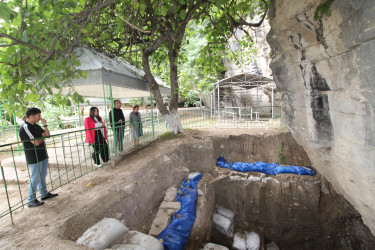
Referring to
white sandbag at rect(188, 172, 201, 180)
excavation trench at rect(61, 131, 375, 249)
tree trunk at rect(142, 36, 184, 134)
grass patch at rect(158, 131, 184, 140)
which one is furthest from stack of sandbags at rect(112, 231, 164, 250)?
tree trunk at rect(142, 36, 184, 134)

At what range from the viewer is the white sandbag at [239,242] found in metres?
5.42

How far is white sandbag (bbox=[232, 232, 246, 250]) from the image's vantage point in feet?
17.8

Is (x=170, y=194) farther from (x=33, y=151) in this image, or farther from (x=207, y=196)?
(x=33, y=151)

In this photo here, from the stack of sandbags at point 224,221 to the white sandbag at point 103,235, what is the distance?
361 cm

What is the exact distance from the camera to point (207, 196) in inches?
216

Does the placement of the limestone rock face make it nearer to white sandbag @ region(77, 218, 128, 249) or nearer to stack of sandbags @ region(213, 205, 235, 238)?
stack of sandbags @ region(213, 205, 235, 238)

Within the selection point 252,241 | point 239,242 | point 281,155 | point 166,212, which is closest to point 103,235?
point 166,212

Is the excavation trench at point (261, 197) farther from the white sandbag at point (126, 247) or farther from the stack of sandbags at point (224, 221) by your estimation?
the white sandbag at point (126, 247)

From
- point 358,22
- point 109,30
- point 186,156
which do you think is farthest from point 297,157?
point 109,30

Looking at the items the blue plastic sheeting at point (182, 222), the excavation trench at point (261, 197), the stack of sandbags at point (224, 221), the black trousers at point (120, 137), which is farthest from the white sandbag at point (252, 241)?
the black trousers at point (120, 137)

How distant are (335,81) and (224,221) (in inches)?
182

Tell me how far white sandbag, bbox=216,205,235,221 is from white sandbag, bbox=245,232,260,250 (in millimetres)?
668

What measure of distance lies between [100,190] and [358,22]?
198 inches

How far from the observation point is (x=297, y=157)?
6.85 metres
